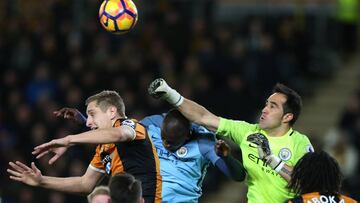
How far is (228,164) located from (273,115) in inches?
22.5

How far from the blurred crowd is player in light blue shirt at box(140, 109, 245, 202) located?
554 cm

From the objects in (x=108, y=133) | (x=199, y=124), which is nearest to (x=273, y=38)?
(x=199, y=124)

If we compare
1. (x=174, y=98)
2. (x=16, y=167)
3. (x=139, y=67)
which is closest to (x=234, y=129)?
(x=174, y=98)

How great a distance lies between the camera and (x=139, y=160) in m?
7.57

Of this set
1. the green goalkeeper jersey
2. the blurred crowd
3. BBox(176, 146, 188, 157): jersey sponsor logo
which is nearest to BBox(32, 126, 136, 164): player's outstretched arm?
Answer: BBox(176, 146, 188, 157): jersey sponsor logo

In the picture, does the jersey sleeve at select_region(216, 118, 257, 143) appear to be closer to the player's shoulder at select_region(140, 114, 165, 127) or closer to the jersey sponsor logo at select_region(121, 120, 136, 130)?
the player's shoulder at select_region(140, 114, 165, 127)

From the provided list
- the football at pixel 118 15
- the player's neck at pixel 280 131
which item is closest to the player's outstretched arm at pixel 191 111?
the player's neck at pixel 280 131

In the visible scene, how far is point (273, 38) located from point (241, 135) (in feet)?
25.6

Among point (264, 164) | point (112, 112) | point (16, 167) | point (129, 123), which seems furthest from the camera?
point (264, 164)

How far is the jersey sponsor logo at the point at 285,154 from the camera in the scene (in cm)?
781

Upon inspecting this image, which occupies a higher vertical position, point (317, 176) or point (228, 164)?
point (317, 176)

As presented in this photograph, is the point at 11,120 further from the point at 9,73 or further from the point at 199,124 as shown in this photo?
the point at 199,124

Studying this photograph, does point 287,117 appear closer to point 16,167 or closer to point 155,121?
point 155,121

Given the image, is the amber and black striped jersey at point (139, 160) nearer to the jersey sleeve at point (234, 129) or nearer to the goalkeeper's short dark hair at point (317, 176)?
the jersey sleeve at point (234, 129)
